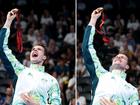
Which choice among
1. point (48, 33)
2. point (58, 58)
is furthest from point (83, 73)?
point (48, 33)

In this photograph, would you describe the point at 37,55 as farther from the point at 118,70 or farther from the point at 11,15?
the point at 118,70

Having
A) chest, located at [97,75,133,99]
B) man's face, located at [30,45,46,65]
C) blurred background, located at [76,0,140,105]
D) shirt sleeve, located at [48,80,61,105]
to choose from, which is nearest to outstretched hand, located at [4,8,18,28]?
man's face, located at [30,45,46,65]

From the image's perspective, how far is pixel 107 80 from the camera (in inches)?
265

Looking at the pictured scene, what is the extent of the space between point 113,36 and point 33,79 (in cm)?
487

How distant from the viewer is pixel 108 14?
40.7 feet

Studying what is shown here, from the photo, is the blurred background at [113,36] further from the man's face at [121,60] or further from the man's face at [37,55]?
the man's face at [37,55]

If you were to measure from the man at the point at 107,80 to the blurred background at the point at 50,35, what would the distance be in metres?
1.83

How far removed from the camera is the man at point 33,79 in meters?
6.52

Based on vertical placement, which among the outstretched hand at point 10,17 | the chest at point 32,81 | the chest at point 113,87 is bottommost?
the chest at point 113,87

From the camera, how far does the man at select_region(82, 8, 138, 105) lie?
6629 millimetres

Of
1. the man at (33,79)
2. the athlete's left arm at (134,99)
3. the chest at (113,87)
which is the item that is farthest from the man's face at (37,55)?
the athlete's left arm at (134,99)

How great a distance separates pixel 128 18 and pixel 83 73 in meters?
2.93

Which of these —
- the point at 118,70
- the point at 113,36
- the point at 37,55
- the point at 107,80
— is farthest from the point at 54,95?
the point at 113,36

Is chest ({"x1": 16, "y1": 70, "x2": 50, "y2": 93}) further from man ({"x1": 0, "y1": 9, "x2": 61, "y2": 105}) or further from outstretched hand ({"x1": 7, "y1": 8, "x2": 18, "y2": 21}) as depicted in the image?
outstretched hand ({"x1": 7, "y1": 8, "x2": 18, "y2": 21})
